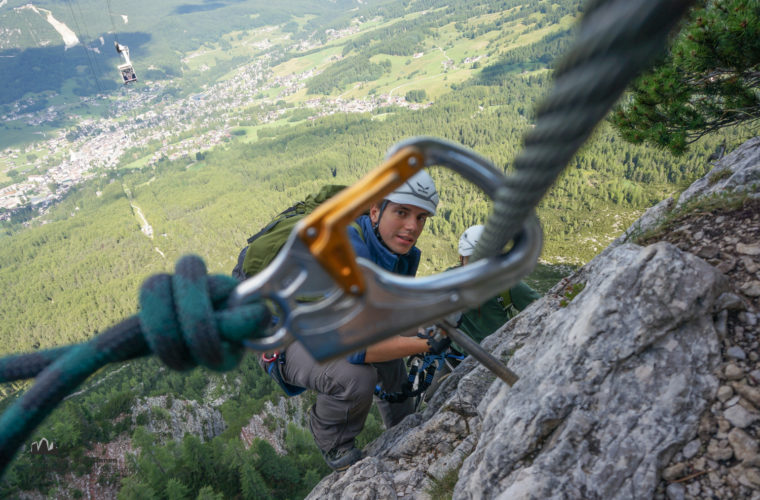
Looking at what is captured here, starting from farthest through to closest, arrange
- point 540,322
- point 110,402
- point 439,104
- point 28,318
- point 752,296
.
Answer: point 439,104, point 28,318, point 110,402, point 540,322, point 752,296

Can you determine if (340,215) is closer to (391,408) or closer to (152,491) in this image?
(391,408)

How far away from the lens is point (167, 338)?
1449 millimetres

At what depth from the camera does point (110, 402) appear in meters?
34.6

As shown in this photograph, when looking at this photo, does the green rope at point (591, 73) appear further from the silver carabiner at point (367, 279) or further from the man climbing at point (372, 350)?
the man climbing at point (372, 350)

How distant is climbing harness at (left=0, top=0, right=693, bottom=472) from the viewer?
0.93m

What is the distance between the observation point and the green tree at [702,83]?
15.4ft

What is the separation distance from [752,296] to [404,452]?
363 centimetres

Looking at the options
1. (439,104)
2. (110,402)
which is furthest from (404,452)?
Result: (439,104)

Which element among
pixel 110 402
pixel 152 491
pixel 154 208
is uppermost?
pixel 152 491

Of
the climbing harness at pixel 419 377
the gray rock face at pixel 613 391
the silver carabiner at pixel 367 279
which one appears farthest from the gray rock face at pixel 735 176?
the silver carabiner at pixel 367 279

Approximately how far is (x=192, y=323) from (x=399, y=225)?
3160mm

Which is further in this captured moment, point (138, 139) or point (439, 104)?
point (138, 139)

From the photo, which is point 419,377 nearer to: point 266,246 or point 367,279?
point 266,246

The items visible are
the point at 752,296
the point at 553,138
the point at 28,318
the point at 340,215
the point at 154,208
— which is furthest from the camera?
the point at 154,208
